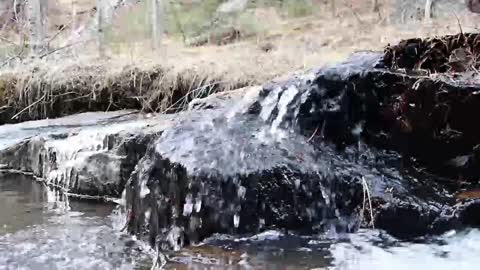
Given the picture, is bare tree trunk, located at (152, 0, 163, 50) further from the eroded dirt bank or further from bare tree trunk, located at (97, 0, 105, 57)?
the eroded dirt bank

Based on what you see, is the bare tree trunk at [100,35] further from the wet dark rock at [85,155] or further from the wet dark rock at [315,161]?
the wet dark rock at [315,161]

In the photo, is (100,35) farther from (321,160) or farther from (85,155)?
(321,160)

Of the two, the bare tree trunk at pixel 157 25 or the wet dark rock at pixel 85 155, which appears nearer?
the wet dark rock at pixel 85 155

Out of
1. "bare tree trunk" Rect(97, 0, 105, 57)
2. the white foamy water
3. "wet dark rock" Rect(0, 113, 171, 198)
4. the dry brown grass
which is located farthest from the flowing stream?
"bare tree trunk" Rect(97, 0, 105, 57)

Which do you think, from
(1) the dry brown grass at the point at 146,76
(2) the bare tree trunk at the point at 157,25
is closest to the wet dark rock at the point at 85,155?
(1) the dry brown grass at the point at 146,76

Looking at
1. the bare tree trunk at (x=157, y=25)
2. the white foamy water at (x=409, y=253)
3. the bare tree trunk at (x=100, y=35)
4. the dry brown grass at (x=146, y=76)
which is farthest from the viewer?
the bare tree trunk at (x=157, y=25)

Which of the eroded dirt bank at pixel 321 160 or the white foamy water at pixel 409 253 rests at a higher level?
the eroded dirt bank at pixel 321 160

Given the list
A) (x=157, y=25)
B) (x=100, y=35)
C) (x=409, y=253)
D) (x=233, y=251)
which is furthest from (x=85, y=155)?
(x=157, y=25)

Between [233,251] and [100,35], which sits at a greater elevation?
[100,35]

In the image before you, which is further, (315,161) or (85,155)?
(85,155)

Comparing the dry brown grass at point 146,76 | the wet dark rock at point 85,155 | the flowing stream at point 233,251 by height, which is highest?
the dry brown grass at point 146,76

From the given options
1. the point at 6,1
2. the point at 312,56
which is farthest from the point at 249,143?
the point at 6,1

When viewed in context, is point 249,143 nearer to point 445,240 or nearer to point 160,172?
point 160,172

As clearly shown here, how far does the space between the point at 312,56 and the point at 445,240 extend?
433cm
